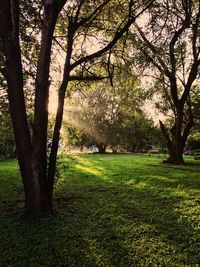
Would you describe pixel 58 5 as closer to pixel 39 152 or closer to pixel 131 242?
pixel 39 152

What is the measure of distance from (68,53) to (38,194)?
3531 millimetres

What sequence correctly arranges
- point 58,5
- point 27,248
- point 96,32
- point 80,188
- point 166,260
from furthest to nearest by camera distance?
point 80,188, point 96,32, point 58,5, point 27,248, point 166,260

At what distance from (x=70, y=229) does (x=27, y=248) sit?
1.03m

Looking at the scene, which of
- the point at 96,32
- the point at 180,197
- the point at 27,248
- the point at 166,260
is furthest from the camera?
the point at 96,32

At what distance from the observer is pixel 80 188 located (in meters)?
9.55

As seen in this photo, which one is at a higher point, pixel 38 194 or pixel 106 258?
pixel 38 194

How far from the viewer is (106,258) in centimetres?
393

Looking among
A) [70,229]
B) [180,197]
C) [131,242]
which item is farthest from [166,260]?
[180,197]

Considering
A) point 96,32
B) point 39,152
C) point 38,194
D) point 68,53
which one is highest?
point 96,32

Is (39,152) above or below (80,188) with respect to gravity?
above

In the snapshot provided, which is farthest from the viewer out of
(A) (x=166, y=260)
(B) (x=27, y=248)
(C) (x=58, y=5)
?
(C) (x=58, y=5)

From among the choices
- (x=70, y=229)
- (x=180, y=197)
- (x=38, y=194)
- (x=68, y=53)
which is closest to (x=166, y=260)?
(x=70, y=229)

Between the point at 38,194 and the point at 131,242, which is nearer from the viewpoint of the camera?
the point at 131,242

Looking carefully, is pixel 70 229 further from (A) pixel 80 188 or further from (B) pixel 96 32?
(B) pixel 96 32
